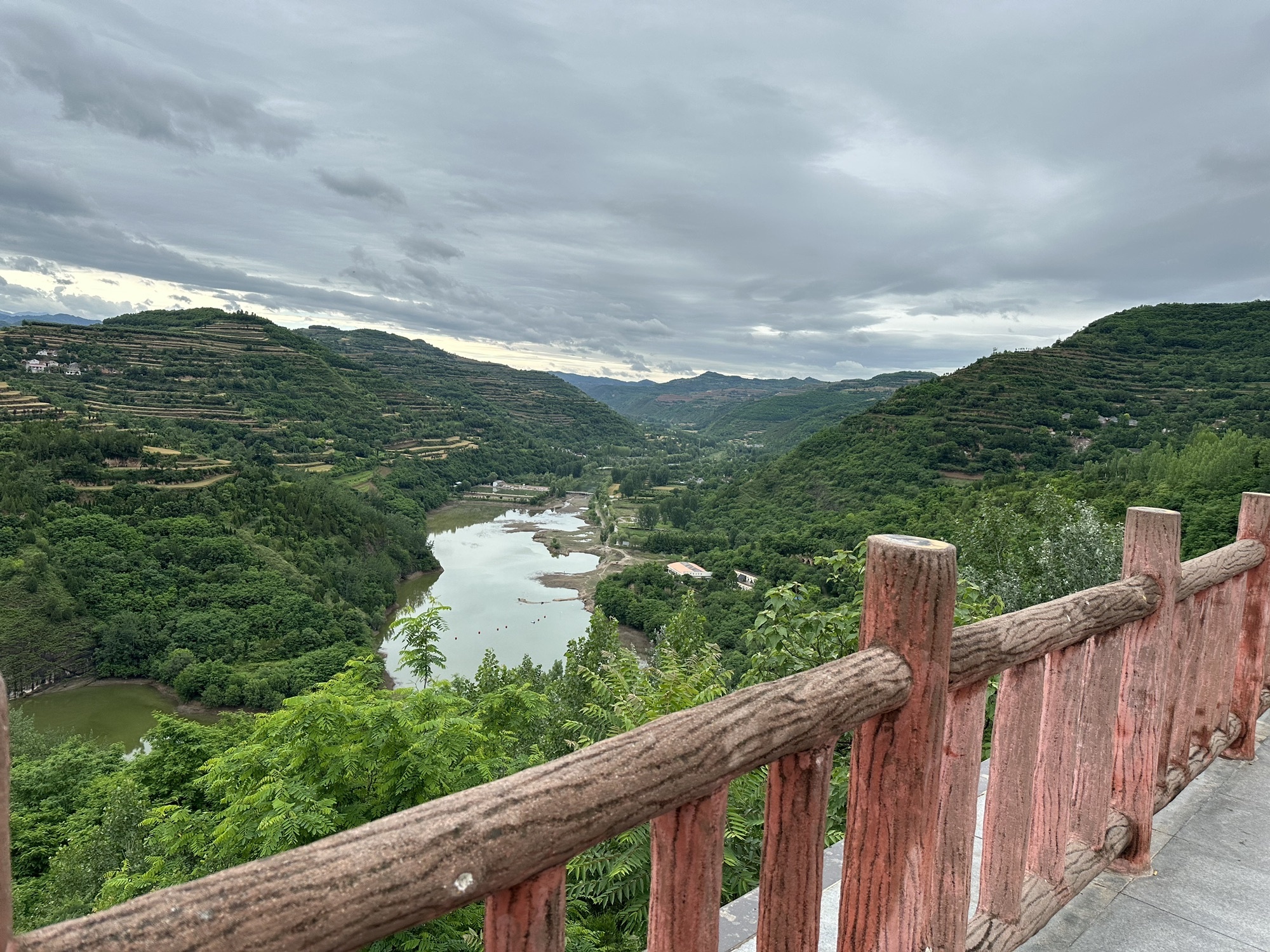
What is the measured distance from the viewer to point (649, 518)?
198ft

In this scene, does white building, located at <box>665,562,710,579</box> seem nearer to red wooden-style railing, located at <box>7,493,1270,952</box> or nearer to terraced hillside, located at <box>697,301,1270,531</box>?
terraced hillside, located at <box>697,301,1270,531</box>

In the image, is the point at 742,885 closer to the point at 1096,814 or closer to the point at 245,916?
the point at 1096,814

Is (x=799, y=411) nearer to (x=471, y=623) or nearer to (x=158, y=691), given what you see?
(x=471, y=623)

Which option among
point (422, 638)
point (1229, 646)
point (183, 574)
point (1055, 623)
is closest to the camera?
point (1055, 623)

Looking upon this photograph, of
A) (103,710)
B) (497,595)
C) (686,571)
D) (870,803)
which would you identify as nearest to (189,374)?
(497,595)

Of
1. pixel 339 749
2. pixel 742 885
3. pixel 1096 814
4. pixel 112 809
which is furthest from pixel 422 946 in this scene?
pixel 112 809

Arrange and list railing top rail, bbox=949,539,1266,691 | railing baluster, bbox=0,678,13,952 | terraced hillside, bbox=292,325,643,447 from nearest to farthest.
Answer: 1. railing baluster, bbox=0,678,13,952
2. railing top rail, bbox=949,539,1266,691
3. terraced hillside, bbox=292,325,643,447

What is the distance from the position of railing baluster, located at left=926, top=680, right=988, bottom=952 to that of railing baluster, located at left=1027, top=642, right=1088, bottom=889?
44cm

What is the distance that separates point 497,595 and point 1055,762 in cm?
3550

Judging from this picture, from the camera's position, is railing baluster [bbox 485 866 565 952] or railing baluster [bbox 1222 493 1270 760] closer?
railing baluster [bbox 485 866 565 952]

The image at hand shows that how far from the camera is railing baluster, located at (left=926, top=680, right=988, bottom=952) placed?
1.32 m

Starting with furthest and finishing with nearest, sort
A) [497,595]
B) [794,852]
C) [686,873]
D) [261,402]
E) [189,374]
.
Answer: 1. [189,374]
2. [261,402]
3. [497,595]
4. [794,852]
5. [686,873]

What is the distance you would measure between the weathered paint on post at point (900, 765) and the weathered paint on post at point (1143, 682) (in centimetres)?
108

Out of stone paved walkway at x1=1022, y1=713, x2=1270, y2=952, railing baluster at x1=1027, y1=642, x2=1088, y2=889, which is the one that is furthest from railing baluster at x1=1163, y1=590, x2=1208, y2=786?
railing baluster at x1=1027, y1=642, x2=1088, y2=889
